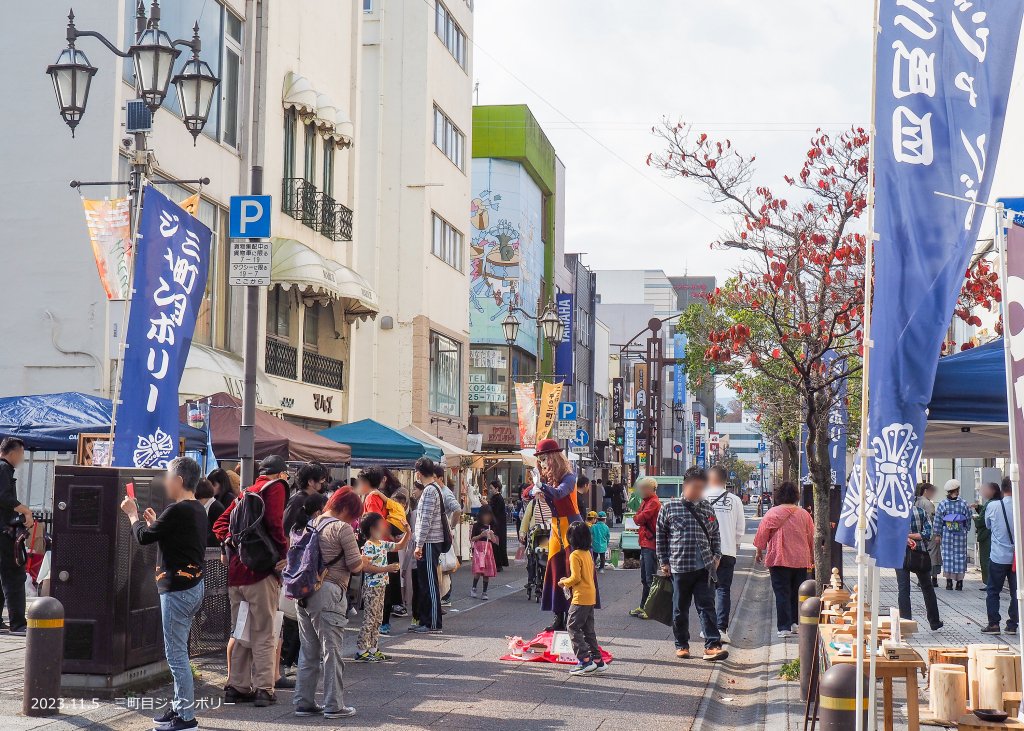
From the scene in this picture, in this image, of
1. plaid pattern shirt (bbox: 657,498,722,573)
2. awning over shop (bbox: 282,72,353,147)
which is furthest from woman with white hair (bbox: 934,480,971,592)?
awning over shop (bbox: 282,72,353,147)

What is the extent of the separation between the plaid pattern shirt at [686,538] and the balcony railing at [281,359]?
44.7ft

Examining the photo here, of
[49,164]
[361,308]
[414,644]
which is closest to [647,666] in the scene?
[414,644]

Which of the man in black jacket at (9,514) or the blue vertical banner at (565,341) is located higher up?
the blue vertical banner at (565,341)

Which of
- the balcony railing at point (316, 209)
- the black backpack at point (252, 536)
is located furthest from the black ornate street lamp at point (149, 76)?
the balcony railing at point (316, 209)

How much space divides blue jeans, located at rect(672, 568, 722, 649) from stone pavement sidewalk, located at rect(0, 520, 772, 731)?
32 centimetres

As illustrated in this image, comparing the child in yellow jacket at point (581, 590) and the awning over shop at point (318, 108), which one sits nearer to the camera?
the child in yellow jacket at point (581, 590)

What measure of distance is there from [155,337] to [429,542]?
4637mm

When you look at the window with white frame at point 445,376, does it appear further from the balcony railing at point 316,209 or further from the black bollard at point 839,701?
the black bollard at point 839,701

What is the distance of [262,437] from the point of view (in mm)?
15961

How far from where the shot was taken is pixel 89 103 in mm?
18016

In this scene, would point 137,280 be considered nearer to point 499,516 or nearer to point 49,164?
point 49,164

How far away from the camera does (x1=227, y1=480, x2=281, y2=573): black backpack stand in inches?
364

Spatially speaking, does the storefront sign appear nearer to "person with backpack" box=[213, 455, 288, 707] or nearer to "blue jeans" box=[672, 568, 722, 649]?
"blue jeans" box=[672, 568, 722, 649]

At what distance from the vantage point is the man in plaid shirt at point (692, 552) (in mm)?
12242
